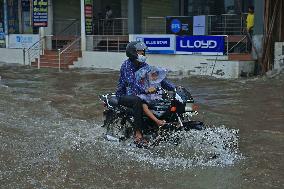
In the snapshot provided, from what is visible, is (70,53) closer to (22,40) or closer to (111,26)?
(111,26)

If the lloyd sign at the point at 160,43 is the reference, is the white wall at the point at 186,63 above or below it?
below

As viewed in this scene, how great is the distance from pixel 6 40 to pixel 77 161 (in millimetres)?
24466

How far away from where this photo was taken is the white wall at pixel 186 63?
1864 cm

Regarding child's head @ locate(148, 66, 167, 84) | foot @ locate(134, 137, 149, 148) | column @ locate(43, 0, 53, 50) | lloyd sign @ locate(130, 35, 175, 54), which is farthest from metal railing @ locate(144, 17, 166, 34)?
foot @ locate(134, 137, 149, 148)

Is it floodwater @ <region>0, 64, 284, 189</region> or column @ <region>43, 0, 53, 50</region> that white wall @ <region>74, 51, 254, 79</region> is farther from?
floodwater @ <region>0, 64, 284, 189</region>

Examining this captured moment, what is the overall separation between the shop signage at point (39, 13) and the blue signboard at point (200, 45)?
7.90m

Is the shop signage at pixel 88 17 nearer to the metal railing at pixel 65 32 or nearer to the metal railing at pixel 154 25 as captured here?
the metal railing at pixel 65 32

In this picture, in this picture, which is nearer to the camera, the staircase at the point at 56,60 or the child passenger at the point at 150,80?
the child passenger at the point at 150,80

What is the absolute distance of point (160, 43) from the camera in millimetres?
21578

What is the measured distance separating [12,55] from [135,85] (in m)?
23.1

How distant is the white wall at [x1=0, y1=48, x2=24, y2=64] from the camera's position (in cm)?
2883

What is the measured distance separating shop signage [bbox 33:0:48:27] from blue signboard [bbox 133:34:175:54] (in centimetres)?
585

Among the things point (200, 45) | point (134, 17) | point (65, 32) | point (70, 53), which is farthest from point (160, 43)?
point (65, 32)

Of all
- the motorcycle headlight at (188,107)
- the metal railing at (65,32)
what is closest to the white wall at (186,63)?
the metal railing at (65,32)
